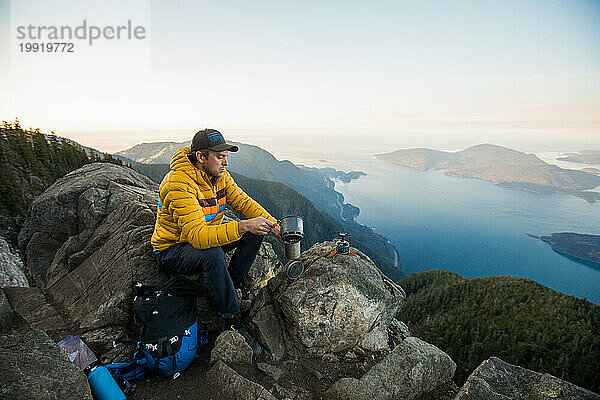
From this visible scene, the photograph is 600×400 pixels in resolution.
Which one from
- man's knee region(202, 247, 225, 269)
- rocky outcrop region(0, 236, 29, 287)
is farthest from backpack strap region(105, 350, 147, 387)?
rocky outcrop region(0, 236, 29, 287)

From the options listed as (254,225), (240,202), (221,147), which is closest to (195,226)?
(254,225)

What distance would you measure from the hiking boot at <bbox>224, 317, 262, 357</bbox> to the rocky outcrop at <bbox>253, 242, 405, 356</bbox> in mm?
232

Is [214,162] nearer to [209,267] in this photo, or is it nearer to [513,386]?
[209,267]

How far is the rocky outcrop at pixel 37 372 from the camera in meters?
3.48

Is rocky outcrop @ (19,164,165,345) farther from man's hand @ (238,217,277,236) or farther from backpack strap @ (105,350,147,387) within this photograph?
man's hand @ (238,217,277,236)

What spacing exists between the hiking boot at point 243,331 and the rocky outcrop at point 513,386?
395cm

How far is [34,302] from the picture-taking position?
24.6ft

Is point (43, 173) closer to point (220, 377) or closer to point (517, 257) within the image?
point (220, 377)

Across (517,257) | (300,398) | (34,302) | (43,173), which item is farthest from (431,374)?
(517,257)

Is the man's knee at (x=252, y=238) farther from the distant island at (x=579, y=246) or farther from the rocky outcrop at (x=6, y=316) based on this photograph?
the distant island at (x=579, y=246)

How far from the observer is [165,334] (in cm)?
540

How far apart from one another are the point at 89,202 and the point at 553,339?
69156 millimetres

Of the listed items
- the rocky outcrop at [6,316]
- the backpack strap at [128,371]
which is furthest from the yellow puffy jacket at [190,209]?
the rocky outcrop at [6,316]

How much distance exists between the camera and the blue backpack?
5.25 metres
